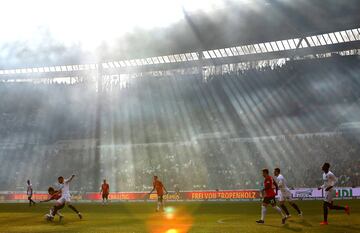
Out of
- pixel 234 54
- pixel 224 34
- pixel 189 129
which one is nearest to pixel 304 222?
pixel 224 34

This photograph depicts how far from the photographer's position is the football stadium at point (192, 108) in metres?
41.8

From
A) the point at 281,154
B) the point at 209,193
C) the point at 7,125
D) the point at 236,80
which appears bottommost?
the point at 209,193

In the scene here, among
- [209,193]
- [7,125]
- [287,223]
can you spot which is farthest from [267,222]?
[7,125]

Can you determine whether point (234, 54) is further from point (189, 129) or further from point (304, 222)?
point (304, 222)

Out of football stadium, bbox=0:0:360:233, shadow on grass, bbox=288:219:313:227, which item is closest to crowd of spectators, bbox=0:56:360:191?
football stadium, bbox=0:0:360:233

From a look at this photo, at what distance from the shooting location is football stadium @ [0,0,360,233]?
1645 inches

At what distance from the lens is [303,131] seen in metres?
49.3

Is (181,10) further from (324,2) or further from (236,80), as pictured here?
(236,80)

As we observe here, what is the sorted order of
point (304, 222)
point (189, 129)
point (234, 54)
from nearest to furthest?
point (304, 222) < point (234, 54) < point (189, 129)

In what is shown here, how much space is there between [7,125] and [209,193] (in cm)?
3864

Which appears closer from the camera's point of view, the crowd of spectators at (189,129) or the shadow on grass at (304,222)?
the shadow on grass at (304,222)

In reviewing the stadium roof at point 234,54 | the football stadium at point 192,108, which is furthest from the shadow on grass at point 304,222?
the stadium roof at point 234,54

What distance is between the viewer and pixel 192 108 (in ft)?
201

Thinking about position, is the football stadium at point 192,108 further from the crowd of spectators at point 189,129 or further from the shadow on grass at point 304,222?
the shadow on grass at point 304,222
